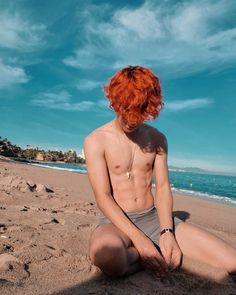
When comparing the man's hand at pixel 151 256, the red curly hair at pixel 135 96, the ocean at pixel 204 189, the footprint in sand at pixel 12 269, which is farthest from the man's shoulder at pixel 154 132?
the ocean at pixel 204 189

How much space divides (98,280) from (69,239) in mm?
1093

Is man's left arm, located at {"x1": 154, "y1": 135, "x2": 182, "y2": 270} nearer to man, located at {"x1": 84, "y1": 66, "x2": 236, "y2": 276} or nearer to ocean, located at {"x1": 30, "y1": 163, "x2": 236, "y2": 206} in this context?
man, located at {"x1": 84, "y1": 66, "x2": 236, "y2": 276}

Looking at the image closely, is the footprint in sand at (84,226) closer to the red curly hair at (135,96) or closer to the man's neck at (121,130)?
the man's neck at (121,130)

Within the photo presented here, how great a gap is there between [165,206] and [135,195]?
0.31 m

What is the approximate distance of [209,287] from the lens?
271 cm

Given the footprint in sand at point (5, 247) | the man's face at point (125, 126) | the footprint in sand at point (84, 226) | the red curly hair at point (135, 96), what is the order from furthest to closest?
the footprint in sand at point (84, 226) → the man's face at point (125, 126) → the footprint in sand at point (5, 247) → the red curly hair at point (135, 96)

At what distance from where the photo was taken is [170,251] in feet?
9.77

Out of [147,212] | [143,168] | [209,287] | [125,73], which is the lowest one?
[209,287]

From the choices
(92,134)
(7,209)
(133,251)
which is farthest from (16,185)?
(133,251)

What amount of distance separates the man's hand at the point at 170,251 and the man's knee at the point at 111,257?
1.43 feet

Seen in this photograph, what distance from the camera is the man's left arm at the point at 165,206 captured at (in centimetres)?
298

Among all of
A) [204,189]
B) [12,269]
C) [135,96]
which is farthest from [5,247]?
[204,189]

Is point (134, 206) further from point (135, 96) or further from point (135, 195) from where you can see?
point (135, 96)

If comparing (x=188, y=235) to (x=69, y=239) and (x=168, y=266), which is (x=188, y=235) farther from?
(x=69, y=239)
